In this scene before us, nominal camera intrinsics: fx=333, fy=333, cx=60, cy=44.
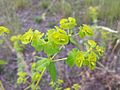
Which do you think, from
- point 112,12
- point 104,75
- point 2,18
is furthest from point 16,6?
point 104,75

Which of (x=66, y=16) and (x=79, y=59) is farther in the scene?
(x=66, y=16)

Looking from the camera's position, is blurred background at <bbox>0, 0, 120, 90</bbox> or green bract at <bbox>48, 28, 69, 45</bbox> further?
blurred background at <bbox>0, 0, 120, 90</bbox>

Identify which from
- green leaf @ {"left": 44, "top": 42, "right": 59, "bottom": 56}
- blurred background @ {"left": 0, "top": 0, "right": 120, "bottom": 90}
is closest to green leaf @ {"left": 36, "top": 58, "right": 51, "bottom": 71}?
green leaf @ {"left": 44, "top": 42, "right": 59, "bottom": 56}

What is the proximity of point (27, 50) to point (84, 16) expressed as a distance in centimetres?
63

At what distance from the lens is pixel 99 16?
2963 mm

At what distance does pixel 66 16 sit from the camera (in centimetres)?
303

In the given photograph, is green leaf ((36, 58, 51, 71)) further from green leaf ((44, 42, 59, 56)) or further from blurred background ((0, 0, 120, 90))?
blurred background ((0, 0, 120, 90))

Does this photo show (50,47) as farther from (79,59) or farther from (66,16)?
(66,16)

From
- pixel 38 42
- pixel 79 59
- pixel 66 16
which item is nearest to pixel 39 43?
pixel 38 42

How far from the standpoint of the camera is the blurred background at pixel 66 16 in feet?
7.33

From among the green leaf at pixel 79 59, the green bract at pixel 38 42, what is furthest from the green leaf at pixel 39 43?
the green leaf at pixel 79 59

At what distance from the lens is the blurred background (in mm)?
2234

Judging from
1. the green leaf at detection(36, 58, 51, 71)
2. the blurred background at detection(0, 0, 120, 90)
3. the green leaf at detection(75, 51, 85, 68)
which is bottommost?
the blurred background at detection(0, 0, 120, 90)

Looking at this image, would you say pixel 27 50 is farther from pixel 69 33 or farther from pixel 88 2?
pixel 69 33
